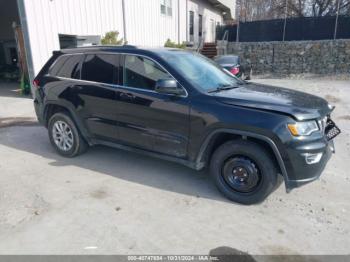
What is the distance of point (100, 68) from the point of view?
181 inches

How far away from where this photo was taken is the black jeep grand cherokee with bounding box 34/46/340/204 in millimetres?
3365

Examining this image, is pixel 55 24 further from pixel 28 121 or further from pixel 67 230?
pixel 67 230

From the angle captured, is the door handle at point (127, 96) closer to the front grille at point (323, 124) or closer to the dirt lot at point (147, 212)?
the dirt lot at point (147, 212)

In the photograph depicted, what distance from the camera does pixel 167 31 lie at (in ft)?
59.0

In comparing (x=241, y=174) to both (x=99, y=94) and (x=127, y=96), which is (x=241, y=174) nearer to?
(x=127, y=96)

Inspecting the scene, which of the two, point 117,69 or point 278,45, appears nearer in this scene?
point 117,69

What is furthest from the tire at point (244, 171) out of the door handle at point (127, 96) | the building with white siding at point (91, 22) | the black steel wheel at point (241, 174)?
the building with white siding at point (91, 22)

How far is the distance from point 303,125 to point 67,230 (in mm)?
2764

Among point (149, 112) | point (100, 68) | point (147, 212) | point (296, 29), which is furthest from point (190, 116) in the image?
point (296, 29)

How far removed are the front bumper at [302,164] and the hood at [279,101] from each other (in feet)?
1.04

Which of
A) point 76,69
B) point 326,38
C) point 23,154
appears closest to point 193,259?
point 76,69

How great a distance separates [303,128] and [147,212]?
1989 mm

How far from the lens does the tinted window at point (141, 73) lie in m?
4.07

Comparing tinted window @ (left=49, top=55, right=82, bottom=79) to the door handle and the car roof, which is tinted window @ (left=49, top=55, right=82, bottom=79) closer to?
the car roof
